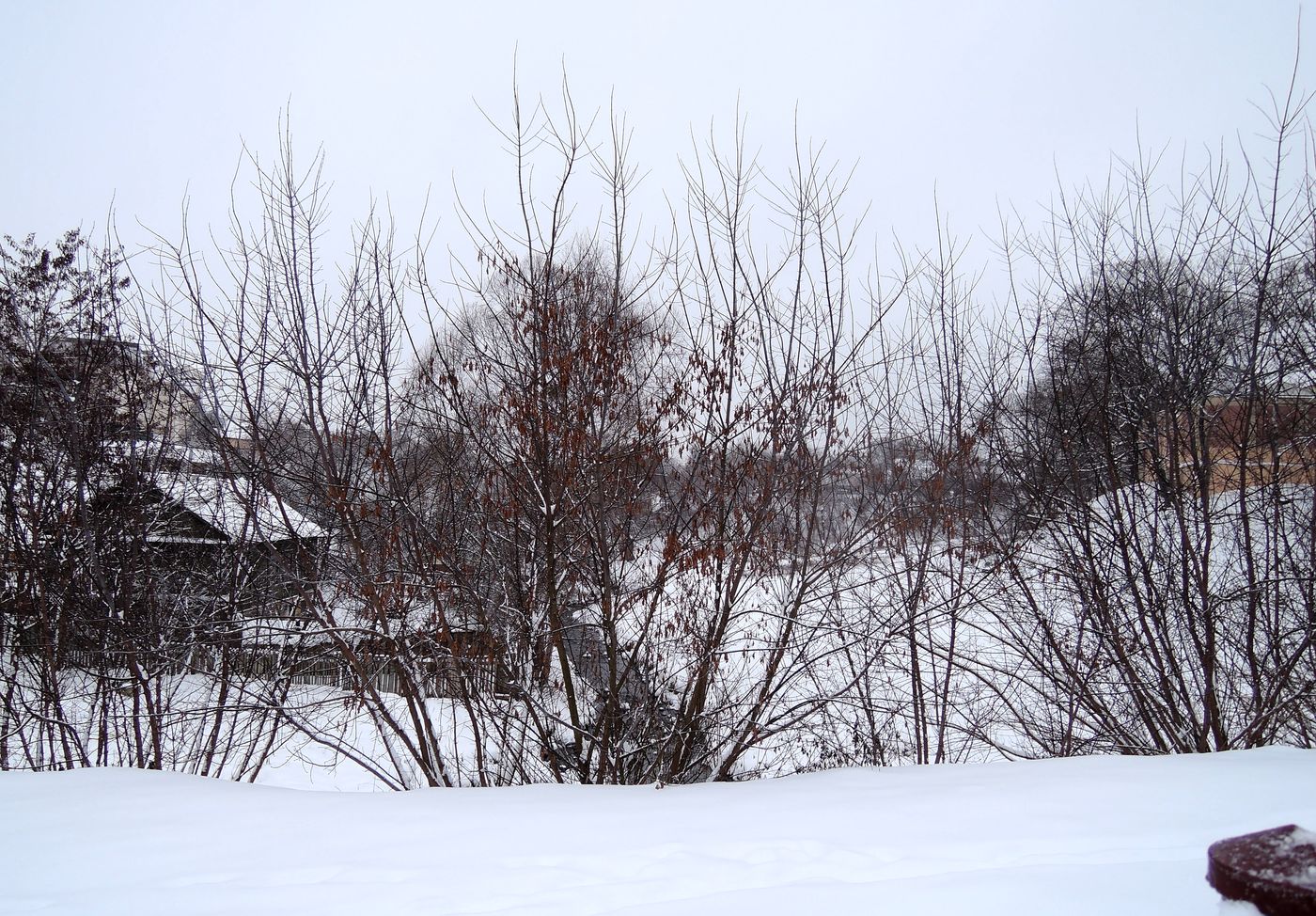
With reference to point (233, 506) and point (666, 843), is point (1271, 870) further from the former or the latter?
point (233, 506)

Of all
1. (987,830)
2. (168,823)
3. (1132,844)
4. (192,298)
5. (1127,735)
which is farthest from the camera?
(1127,735)

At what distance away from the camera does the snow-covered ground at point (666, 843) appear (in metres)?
2.26

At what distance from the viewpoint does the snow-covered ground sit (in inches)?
88.8

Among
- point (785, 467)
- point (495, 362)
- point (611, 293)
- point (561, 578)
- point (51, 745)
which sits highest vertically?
point (611, 293)

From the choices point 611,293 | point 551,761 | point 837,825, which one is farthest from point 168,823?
point 611,293

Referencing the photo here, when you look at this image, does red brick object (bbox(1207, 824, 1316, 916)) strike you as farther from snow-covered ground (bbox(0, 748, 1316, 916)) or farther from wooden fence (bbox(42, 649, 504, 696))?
wooden fence (bbox(42, 649, 504, 696))

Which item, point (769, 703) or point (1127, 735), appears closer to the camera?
point (769, 703)

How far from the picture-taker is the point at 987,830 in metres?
2.79

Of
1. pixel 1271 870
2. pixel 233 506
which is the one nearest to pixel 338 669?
pixel 233 506

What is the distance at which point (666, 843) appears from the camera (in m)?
2.81

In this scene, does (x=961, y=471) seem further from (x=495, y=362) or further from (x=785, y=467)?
(x=495, y=362)

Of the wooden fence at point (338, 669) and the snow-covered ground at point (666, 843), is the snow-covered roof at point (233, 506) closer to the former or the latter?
the wooden fence at point (338, 669)

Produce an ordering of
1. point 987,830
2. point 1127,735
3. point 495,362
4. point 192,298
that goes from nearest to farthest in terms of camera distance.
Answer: point 987,830 < point 495,362 < point 192,298 < point 1127,735

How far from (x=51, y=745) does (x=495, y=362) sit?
455 centimetres
